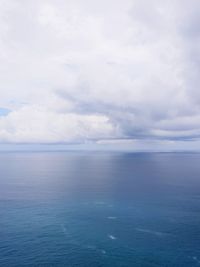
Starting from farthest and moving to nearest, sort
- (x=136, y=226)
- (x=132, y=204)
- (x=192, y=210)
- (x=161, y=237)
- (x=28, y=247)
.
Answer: (x=132, y=204), (x=192, y=210), (x=136, y=226), (x=161, y=237), (x=28, y=247)

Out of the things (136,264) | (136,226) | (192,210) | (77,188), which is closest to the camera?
(136,264)

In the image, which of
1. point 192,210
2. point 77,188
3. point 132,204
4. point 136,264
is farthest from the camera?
point 77,188

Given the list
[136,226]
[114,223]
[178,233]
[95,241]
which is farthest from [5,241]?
[178,233]

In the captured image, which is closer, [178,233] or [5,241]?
[5,241]

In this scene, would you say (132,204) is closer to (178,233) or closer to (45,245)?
(178,233)

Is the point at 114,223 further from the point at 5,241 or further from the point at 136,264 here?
the point at 5,241

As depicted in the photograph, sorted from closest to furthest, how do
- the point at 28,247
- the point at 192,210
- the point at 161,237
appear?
1. the point at 28,247
2. the point at 161,237
3. the point at 192,210

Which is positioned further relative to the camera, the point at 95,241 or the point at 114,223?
the point at 114,223

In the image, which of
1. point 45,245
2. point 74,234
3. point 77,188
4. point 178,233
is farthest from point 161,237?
point 77,188
